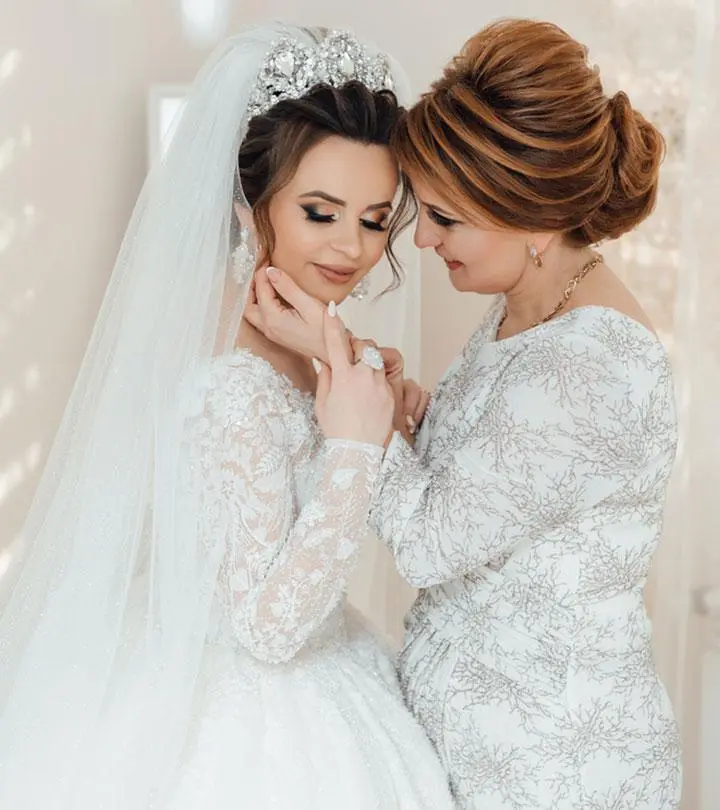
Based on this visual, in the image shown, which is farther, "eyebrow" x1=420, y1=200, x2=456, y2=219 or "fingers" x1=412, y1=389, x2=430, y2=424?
"fingers" x1=412, y1=389, x2=430, y2=424

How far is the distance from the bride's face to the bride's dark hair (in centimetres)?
1

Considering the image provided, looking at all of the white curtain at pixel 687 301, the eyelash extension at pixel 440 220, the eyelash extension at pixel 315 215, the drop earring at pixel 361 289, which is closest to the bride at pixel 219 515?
the eyelash extension at pixel 315 215

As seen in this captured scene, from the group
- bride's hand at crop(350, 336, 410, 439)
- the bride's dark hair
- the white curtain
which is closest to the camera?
the bride's dark hair

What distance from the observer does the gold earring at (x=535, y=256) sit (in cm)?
181

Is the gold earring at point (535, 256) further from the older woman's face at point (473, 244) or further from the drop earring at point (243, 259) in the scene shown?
the drop earring at point (243, 259)

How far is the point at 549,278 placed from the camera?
1.84 metres

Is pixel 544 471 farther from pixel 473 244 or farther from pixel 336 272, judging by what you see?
pixel 336 272

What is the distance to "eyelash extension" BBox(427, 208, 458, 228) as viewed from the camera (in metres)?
1.82

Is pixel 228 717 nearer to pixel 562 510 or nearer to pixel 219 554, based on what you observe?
pixel 219 554

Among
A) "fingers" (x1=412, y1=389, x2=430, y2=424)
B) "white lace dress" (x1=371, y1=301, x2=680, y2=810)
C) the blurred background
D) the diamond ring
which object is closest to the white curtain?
the blurred background

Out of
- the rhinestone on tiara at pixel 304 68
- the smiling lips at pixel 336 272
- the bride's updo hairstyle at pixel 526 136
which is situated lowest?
the smiling lips at pixel 336 272

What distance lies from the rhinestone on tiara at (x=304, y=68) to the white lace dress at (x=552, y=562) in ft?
1.70

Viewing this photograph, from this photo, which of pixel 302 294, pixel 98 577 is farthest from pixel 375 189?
pixel 98 577

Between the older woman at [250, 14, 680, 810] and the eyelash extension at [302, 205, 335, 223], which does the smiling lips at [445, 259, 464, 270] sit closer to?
the older woman at [250, 14, 680, 810]
